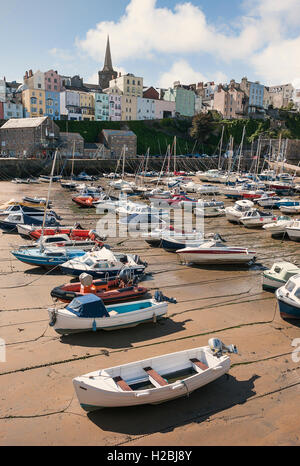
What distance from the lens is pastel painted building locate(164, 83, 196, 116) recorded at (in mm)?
101750

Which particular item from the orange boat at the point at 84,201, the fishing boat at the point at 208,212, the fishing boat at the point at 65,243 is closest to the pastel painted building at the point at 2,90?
the orange boat at the point at 84,201

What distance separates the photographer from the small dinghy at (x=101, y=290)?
13367 millimetres

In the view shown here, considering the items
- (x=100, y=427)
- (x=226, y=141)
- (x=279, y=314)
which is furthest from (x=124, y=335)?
(x=226, y=141)

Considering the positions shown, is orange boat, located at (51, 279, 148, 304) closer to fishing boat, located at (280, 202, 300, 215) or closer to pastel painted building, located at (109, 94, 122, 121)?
fishing boat, located at (280, 202, 300, 215)

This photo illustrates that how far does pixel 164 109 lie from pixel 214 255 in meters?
88.0

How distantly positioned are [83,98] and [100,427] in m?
94.4

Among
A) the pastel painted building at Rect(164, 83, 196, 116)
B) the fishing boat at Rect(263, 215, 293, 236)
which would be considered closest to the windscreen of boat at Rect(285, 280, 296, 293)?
the fishing boat at Rect(263, 215, 293, 236)

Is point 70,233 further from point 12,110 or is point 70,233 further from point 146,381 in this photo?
point 12,110

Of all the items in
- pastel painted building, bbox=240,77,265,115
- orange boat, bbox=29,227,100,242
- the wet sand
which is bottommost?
the wet sand

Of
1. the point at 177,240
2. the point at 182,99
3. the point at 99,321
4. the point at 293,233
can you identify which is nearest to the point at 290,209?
the point at 293,233

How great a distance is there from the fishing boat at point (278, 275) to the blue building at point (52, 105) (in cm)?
7896

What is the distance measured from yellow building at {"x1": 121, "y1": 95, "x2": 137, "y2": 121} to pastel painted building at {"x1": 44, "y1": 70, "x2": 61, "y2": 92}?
59.3ft

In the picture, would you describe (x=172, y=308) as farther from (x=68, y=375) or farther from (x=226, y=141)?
(x=226, y=141)

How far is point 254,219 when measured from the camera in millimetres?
28609
